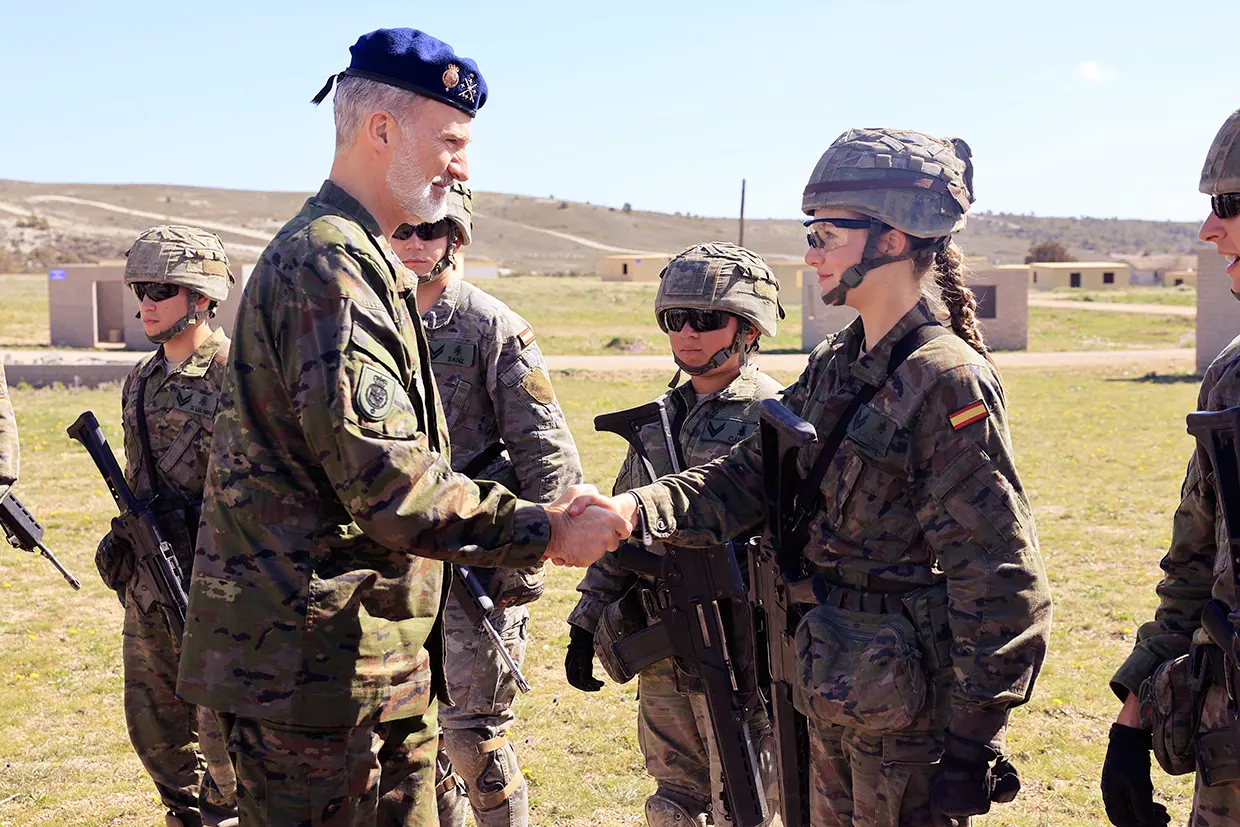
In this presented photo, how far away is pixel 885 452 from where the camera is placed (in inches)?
129

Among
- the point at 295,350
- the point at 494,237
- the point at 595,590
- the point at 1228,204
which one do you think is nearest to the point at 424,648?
the point at 295,350

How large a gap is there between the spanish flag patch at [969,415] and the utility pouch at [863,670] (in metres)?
0.55

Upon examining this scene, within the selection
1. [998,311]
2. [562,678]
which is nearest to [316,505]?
[562,678]

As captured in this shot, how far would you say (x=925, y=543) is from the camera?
334 centimetres

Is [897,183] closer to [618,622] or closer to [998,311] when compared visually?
[618,622]

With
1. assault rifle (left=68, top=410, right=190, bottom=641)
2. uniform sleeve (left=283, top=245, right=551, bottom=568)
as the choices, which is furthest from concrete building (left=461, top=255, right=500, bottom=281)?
uniform sleeve (left=283, top=245, right=551, bottom=568)

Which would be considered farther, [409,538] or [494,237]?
[494,237]

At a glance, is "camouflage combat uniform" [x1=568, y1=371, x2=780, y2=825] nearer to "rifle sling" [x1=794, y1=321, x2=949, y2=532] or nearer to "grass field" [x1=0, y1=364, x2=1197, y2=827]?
"rifle sling" [x1=794, y1=321, x2=949, y2=532]

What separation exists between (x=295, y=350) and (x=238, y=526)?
1.45ft

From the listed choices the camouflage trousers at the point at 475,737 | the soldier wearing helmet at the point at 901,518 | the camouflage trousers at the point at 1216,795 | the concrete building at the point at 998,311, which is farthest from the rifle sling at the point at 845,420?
the concrete building at the point at 998,311

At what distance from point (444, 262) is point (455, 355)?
1.27 ft

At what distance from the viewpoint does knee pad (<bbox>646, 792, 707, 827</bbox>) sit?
4.45m

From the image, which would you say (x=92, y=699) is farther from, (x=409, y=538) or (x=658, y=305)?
(x=409, y=538)

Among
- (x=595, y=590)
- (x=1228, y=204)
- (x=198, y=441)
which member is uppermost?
(x=1228, y=204)
